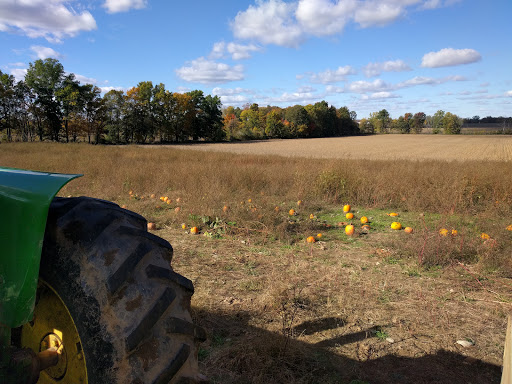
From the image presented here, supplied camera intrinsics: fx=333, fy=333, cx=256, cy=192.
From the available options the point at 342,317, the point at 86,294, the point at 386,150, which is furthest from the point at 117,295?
the point at 386,150

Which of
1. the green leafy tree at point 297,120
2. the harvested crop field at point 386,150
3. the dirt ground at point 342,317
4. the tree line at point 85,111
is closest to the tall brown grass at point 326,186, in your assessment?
the dirt ground at point 342,317

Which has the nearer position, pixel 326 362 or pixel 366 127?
pixel 326 362

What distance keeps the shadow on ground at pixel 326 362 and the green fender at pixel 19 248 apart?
1936mm

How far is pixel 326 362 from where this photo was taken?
2982 millimetres

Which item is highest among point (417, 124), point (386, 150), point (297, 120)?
point (417, 124)

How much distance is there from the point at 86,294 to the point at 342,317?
3003 mm

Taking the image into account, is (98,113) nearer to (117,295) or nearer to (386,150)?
(386,150)

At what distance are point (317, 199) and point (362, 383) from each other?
23.3ft

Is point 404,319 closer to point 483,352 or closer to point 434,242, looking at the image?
point 483,352

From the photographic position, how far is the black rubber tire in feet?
4.39

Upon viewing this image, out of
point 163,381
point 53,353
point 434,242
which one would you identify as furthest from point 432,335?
point 53,353

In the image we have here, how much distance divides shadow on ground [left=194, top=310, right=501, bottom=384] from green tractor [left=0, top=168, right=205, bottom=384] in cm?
145

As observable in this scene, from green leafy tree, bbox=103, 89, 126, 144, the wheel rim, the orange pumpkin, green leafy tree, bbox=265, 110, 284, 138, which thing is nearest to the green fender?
the wheel rim

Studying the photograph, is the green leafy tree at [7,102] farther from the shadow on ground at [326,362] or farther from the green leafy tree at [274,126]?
the shadow on ground at [326,362]
